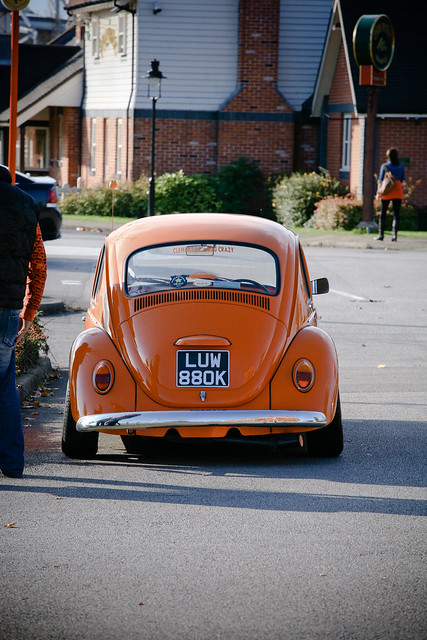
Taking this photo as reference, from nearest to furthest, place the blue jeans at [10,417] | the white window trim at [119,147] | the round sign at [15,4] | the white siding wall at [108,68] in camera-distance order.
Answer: the blue jeans at [10,417] → the round sign at [15,4] → the white siding wall at [108,68] → the white window trim at [119,147]

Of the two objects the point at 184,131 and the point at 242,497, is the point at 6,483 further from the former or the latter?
the point at 184,131

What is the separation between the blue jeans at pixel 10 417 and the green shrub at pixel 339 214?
23.6 m

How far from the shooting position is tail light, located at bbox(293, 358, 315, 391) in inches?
267

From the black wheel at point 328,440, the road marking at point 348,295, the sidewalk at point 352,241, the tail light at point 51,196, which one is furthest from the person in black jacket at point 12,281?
the sidewalk at point 352,241

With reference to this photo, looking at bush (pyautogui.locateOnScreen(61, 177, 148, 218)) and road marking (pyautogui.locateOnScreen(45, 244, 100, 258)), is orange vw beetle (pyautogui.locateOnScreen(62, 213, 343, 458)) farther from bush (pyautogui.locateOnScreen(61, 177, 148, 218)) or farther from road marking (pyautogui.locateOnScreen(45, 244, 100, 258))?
bush (pyautogui.locateOnScreen(61, 177, 148, 218))

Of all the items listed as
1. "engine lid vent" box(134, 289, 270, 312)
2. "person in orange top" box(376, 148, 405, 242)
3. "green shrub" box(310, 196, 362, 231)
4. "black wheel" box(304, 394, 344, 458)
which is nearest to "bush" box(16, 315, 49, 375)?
"engine lid vent" box(134, 289, 270, 312)

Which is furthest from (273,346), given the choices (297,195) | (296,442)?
(297,195)

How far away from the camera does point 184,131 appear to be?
35.8 m

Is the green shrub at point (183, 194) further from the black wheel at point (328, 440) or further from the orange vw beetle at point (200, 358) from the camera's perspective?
the black wheel at point (328, 440)

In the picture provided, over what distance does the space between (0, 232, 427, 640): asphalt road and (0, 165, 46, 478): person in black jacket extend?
233 mm

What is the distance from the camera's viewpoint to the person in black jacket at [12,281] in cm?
618

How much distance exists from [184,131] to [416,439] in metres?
29.1

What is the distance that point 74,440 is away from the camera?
6.95 m

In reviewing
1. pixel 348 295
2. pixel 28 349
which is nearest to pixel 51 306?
pixel 28 349
